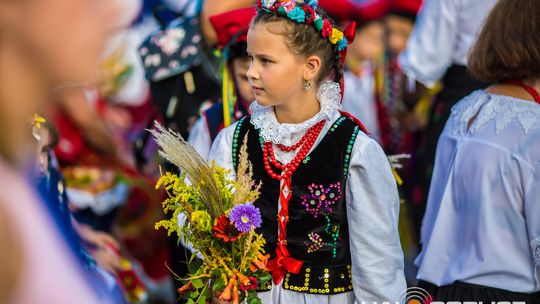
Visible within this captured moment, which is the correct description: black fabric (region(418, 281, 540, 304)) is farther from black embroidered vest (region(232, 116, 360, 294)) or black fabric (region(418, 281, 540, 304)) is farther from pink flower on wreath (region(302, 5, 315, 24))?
pink flower on wreath (region(302, 5, 315, 24))

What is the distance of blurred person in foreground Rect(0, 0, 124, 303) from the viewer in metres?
0.89

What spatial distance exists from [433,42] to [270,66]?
2552 mm

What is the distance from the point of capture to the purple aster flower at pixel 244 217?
8.18 ft

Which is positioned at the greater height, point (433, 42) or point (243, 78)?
point (243, 78)

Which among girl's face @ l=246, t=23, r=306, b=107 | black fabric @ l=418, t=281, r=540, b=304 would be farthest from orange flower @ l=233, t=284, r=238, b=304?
black fabric @ l=418, t=281, r=540, b=304

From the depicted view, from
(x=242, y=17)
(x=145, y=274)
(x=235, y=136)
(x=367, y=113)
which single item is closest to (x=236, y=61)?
(x=242, y=17)

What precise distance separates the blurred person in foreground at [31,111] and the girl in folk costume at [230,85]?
9.16 ft

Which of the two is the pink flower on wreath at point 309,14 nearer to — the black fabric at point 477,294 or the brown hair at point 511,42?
the brown hair at point 511,42

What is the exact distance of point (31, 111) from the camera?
3.05 ft

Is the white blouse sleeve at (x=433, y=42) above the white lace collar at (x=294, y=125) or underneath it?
underneath

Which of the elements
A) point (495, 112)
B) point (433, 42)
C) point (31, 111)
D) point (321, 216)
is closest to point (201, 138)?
point (321, 216)

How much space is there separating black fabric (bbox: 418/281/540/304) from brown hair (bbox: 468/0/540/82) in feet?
3.03

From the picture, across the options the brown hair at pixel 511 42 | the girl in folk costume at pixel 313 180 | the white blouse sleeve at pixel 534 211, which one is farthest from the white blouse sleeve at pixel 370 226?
the brown hair at pixel 511 42

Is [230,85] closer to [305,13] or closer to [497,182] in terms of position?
[305,13]
